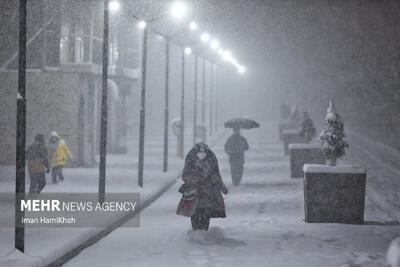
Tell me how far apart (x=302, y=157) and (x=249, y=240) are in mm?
13944

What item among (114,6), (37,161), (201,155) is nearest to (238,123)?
(37,161)

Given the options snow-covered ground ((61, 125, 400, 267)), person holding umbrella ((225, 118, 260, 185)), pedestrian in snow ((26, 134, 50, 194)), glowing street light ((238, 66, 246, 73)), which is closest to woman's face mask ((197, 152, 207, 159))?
snow-covered ground ((61, 125, 400, 267))

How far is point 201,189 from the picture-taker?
14867 mm

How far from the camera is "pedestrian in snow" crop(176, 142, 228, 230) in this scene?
583 inches

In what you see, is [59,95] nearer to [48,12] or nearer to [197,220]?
[48,12]

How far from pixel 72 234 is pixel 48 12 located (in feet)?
65.5

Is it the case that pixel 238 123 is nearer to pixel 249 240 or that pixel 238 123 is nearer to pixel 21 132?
pixel 249 240

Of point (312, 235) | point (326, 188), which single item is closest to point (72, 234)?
point (312, 235)

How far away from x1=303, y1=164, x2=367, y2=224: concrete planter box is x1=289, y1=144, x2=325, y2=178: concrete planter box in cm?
1114

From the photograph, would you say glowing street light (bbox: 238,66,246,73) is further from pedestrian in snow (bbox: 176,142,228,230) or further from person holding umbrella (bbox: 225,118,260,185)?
pedestrian in snow (bbox: 176,142,228,230)

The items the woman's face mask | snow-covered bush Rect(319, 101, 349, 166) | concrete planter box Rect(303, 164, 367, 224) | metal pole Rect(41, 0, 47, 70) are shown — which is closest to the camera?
the woman's face mask

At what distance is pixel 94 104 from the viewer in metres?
35.4
